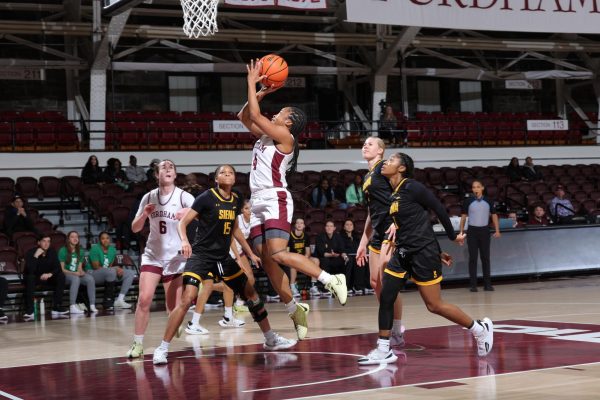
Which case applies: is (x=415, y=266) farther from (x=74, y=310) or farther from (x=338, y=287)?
(x=74, y=310)

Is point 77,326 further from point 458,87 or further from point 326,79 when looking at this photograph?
point 458,87

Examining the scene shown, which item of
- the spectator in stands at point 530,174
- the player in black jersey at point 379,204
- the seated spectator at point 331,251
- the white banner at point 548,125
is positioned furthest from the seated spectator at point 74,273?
the white banner at point 548,125

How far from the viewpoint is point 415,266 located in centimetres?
765

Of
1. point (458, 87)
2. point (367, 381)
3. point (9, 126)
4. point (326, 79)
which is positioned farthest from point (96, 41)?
point (367, 381)

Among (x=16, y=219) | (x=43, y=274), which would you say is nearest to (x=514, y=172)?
(x=16, y=219)

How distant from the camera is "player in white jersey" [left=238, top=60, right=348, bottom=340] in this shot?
27.6ft

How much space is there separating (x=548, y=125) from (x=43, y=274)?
18.3 meters

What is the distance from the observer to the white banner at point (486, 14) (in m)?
22.4

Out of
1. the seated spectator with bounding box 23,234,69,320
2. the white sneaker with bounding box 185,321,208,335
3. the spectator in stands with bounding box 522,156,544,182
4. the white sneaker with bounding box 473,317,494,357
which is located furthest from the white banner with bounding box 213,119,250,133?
the white sneaker with bounding box 473,317,494,357

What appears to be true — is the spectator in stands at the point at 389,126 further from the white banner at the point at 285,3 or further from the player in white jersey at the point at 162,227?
the player in white jersey at the point at 162,227

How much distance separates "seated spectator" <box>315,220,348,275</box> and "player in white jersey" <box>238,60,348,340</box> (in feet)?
27.7

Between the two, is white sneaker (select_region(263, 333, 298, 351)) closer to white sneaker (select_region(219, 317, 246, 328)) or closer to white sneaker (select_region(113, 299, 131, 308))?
white sneaker (select_region(219, 317, 246, 328))

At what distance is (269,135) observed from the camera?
27.3 feet

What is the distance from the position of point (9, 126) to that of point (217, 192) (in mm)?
16544
